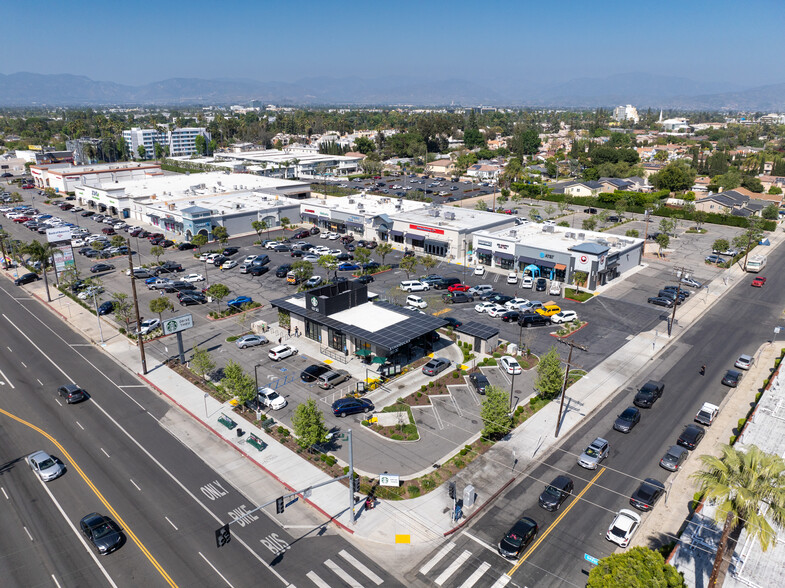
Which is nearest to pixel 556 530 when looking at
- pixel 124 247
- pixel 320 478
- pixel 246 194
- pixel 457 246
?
pixel 320 478

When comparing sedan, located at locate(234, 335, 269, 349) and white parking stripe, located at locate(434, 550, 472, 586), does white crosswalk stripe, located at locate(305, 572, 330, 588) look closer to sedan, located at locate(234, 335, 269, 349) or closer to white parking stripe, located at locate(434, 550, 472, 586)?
white parking stripe, located at locate(434, 550, 472, 586)

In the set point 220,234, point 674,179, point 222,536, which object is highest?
point 674,179

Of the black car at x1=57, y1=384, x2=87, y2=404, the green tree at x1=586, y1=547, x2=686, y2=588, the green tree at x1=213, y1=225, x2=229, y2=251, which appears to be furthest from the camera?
the green tree at x1=213, y1=225, x2=229, y2=251

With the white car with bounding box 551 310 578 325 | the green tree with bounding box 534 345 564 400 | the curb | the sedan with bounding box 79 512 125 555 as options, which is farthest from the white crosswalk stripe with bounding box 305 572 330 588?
the white car with bounding box 551 310 578 325

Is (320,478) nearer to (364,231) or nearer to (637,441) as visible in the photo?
(637,441)

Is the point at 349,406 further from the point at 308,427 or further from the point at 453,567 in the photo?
the point at 453,567

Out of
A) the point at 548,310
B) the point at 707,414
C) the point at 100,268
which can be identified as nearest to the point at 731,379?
the point at 707,414
